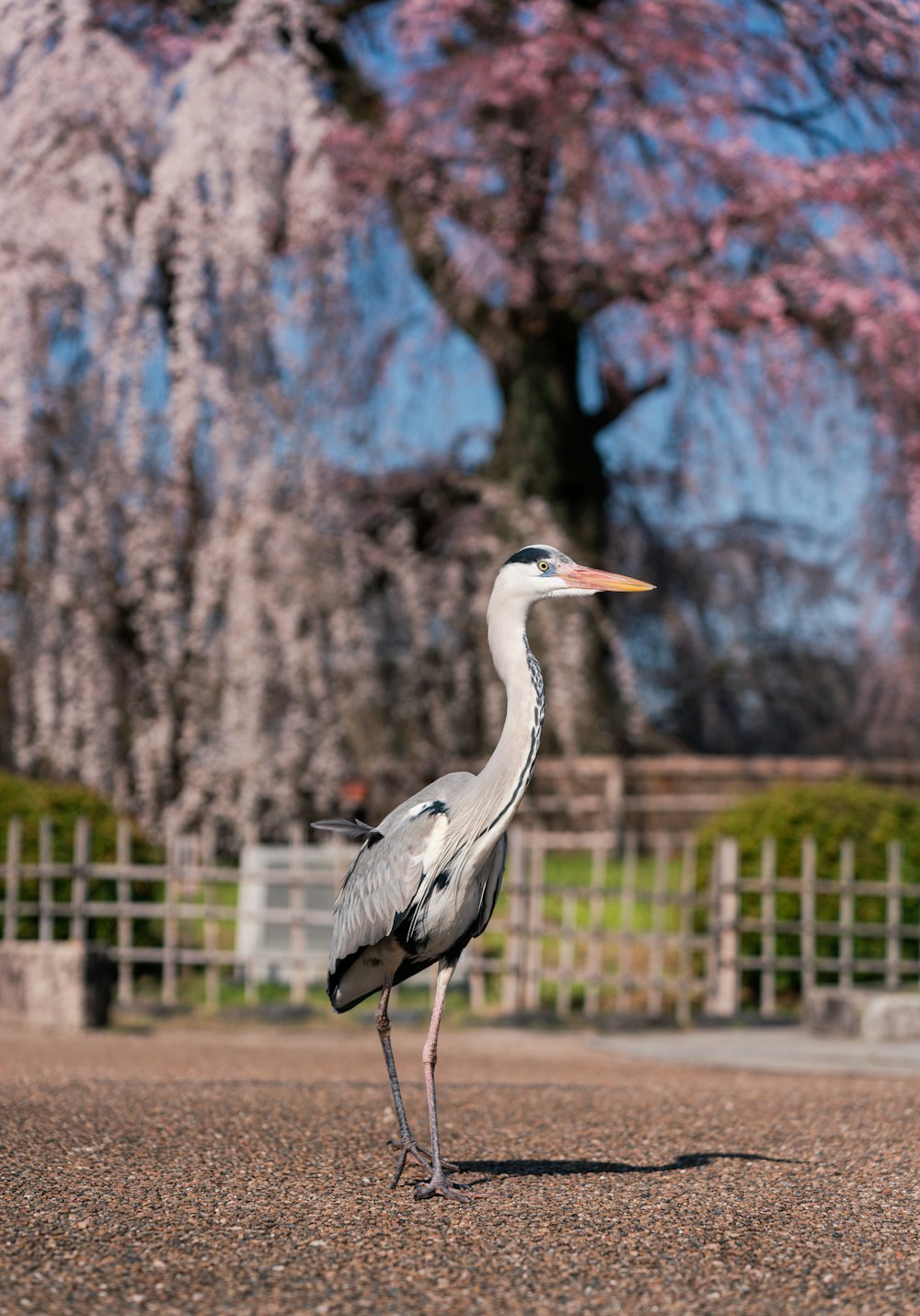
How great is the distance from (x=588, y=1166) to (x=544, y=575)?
6.17 feet

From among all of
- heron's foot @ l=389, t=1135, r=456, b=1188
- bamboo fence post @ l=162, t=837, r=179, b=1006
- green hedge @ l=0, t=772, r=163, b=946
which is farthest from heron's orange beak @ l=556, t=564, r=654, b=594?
green hedge @ l=0, t=772, r=163, b=946

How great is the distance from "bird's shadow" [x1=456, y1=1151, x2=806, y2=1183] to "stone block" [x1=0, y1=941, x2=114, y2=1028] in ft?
18.9

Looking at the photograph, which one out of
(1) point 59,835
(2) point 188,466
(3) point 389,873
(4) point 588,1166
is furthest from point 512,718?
(2) point 188,466

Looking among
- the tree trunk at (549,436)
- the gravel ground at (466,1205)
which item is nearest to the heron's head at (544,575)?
the gravel ground at (466,1205)

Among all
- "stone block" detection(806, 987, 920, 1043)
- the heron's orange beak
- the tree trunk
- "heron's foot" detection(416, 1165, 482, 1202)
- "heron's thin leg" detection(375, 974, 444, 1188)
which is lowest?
"stone block" detection(806, 987, 920, 1043)

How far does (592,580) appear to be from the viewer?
4.59 m

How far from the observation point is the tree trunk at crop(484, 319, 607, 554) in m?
17.2

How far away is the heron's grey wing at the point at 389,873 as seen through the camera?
4.46 meters

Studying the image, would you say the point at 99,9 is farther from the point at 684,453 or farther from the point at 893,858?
the point at 893,858

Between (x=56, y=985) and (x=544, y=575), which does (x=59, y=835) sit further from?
(x=544, y=575)

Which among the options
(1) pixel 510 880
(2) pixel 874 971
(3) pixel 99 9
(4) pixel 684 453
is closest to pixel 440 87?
(3) pixel 99 9

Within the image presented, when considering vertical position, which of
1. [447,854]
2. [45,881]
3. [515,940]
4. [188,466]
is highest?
[188,466]

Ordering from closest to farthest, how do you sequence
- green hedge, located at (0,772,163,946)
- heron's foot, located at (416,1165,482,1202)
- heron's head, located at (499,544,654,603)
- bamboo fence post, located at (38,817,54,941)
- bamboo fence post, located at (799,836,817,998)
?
heron's foot, located at (416,1165,482,1202) → heron's head, located at (499,544,654,603) → bamboo fence post, located at (799,836,817,998) → bamboo fence post, located at (38,817,54,941) → green hedge, located at (0,772,163,946)

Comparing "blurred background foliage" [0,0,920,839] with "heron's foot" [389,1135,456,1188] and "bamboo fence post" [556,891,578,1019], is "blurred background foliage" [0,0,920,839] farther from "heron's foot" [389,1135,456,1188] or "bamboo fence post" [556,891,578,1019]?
"heron's foot" [389,1135,456,1188]
